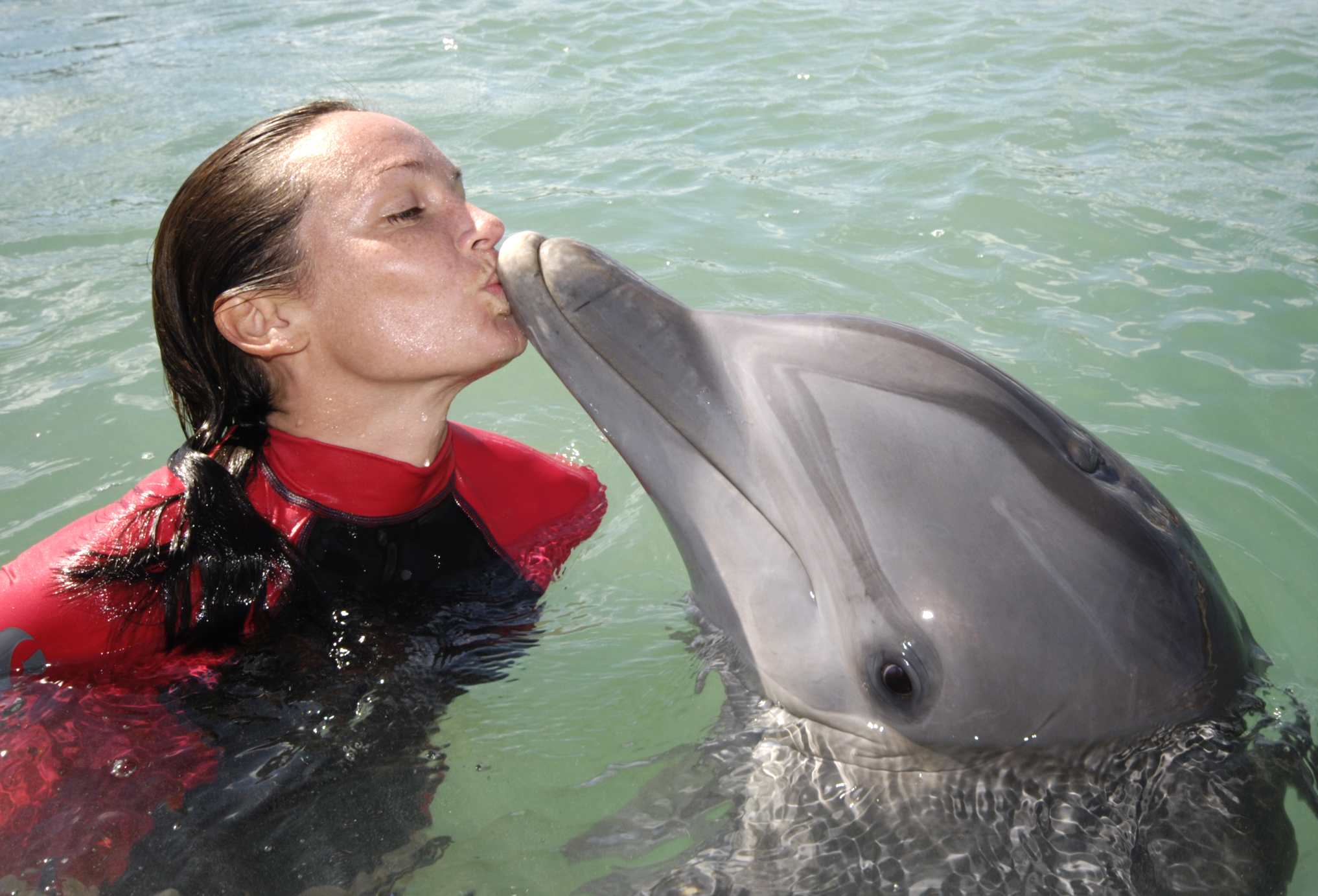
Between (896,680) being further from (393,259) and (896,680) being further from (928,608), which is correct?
(393,259)

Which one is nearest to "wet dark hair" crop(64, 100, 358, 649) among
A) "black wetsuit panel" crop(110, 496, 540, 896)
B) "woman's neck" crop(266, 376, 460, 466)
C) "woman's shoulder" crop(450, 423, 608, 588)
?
"black wetsuit panel" crop(110, 496, 540, 896)

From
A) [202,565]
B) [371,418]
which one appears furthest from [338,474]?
[202,565]

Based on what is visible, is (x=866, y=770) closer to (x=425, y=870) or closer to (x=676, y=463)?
(x=676, y=463)

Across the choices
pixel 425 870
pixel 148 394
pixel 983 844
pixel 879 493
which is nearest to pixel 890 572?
pixel 879 493

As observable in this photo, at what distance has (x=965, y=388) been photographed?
243 centimetres

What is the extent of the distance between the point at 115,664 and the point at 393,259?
145 cm

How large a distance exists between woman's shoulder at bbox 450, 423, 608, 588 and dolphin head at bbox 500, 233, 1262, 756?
1283mm

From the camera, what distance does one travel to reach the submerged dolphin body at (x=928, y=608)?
95.2 inches

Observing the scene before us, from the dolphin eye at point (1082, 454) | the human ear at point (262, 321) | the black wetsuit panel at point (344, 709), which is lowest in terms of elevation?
the black wetsuit panel at point (344, 709)

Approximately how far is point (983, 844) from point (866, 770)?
32cm

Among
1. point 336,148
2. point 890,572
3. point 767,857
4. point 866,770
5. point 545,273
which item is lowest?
point 767,857

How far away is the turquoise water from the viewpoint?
12.9 ft

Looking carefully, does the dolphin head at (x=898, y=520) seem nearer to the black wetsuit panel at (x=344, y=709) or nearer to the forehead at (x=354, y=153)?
the forehead at (x=354, y=153)

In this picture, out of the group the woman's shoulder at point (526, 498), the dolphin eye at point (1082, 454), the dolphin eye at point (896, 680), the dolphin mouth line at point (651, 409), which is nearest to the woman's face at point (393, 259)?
the dolphin mouth line at point (651, 409)
